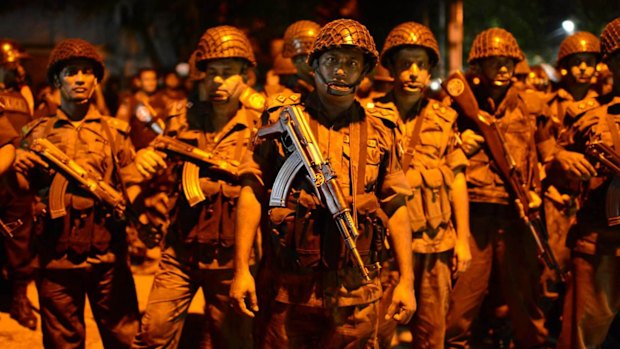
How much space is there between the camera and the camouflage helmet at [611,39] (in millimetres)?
4449

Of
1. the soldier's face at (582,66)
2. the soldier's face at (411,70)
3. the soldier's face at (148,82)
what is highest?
the soldier's face at (148,82)

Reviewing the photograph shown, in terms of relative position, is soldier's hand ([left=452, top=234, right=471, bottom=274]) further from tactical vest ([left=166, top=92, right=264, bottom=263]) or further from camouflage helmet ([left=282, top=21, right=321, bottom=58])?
camouflage helmet ([left=282, top=21, right=321, bottom=58])

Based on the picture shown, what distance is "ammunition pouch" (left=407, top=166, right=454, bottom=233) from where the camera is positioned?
465 centimetres

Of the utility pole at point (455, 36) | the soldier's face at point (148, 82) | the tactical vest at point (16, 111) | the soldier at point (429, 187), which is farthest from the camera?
the utility pole at point (455, 36)

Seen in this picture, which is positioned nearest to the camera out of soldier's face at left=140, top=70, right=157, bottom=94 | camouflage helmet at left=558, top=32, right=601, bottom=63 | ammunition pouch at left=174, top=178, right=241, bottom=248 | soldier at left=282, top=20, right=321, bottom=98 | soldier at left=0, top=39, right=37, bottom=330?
ammunition pouch at left=174, top=178, right=241, bottom=248

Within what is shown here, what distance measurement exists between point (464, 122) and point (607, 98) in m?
0.99

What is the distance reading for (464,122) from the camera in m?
5.29

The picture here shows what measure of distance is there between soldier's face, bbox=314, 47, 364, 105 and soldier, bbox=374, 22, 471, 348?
4.02ft

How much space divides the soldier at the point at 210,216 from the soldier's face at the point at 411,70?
1.02m

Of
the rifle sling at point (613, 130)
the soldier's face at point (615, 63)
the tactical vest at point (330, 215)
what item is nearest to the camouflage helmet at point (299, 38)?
the soldier's face at point (615, 63)

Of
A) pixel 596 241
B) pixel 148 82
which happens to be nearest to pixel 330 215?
pixel 596 241

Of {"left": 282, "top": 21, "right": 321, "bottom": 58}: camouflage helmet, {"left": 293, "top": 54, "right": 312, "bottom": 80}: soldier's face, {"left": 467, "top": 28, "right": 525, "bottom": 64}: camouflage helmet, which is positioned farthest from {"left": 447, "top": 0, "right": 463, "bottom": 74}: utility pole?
{"left": 467, "top": 28, "right": 525, "bottom": 64}: camouflage helmet

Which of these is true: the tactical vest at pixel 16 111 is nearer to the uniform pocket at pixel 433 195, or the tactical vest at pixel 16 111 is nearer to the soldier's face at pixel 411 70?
the soldier's face at pixel 411 70

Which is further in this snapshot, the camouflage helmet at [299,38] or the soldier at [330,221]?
the camouflage helmet at [299,38]
